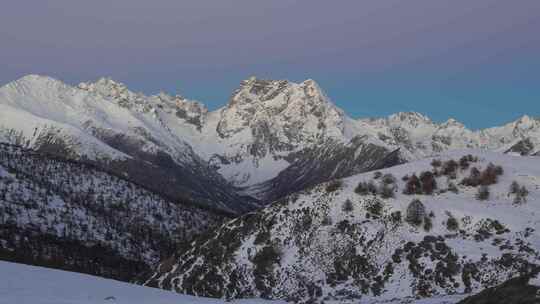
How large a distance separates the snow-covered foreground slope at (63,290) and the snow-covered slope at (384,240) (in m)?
19.3

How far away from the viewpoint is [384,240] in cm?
5434

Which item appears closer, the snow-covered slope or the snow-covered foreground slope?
the snow-covered foreground slope

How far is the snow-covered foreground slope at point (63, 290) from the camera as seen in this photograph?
2378 centimetres

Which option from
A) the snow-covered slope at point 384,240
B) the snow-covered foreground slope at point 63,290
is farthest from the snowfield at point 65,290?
the snow-covered slope at point 384,240

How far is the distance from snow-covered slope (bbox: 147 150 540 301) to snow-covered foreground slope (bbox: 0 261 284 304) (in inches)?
758

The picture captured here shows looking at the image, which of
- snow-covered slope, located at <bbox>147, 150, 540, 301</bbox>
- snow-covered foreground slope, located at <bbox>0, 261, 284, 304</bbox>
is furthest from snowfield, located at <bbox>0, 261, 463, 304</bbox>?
snow-covered slope, located at <bbox>147, 150, 540, 301</bbox>

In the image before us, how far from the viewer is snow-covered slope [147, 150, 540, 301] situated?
156 feet

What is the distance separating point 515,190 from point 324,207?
65.6 feet

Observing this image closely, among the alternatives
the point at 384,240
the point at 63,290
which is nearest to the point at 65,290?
the point at 63,290

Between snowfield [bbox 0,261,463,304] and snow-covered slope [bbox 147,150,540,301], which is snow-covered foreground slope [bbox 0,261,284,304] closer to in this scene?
snowfield [bbox 0,261,463,304]

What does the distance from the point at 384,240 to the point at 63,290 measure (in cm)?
3487

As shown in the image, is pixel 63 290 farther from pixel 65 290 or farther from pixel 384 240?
pixel 384 240

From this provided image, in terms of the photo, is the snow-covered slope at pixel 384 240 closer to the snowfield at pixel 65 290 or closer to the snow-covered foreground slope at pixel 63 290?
the snowfield at pixel 65 290

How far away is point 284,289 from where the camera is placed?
54.0 m
